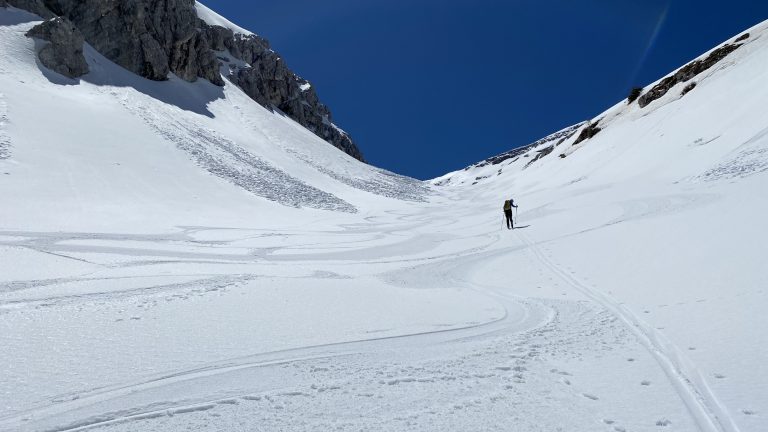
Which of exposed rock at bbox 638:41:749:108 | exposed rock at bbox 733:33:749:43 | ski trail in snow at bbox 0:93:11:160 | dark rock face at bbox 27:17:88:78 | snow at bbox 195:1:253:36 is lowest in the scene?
ski trail in snow at bbox 0:93:11:160

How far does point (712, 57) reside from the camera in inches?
2144

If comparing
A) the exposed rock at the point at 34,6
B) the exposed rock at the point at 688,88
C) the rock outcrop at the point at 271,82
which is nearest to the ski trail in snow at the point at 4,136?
the exposed rock at the point at 34,6

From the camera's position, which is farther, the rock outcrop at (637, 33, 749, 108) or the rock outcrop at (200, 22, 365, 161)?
the rock outcrop at (200, 22, 365, 161)

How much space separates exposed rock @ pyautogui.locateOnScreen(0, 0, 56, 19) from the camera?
4316 centimetres

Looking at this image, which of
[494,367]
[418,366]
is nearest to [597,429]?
[494,367]

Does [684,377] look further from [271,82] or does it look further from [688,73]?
[271,82]

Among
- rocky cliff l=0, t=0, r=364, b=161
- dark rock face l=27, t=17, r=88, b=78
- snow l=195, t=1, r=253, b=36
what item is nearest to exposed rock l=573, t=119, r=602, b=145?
rocky cliff l=0, t=0, r=364, b=161

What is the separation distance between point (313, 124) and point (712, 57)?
78943 millimetres

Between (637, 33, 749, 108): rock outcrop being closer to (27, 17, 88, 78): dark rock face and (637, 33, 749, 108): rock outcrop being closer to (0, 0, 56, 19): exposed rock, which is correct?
(27, 17, 88, 78): dark rock face

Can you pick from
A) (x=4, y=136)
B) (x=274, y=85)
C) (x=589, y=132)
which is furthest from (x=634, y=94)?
(x=4, y=136)

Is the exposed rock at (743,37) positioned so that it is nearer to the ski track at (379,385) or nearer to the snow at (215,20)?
the ski track at (379,385)

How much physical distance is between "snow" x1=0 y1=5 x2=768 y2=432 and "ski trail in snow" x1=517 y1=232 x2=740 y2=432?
0.03 m

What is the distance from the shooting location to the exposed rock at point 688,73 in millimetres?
53366

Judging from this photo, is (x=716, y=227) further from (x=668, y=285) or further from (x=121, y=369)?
(x=121, y=369)
